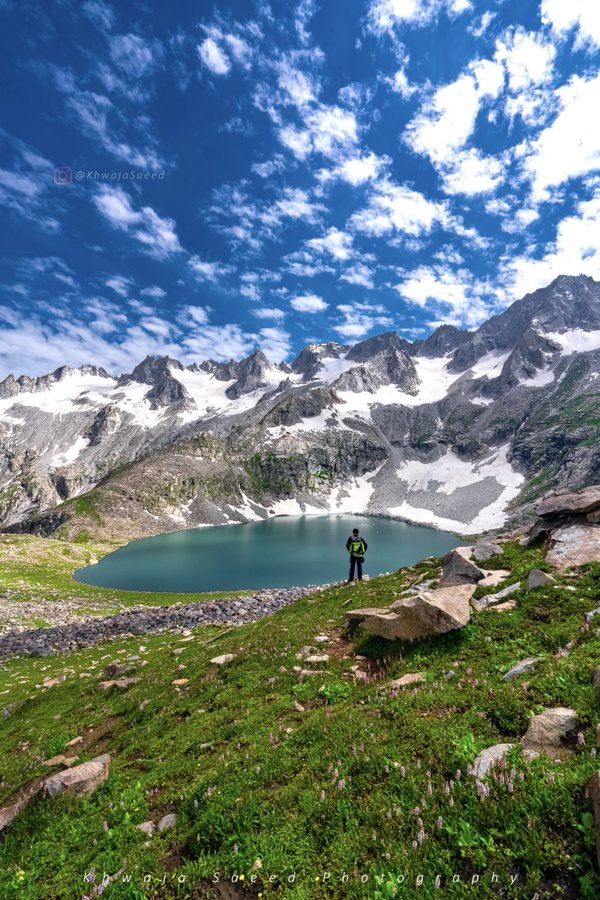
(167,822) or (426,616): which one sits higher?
(426,616)

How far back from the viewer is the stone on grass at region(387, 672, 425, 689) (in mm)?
9586

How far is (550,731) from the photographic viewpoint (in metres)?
6.25

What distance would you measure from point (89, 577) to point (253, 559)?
46.9 m

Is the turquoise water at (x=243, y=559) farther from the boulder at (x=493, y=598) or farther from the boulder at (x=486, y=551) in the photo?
the boulder at (x=493, y=598)

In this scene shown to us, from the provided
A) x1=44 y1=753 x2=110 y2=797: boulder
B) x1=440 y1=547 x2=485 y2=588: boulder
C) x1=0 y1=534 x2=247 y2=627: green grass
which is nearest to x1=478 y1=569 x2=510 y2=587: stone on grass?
x1=440 y1=547 x2=485 y2=588: boulder

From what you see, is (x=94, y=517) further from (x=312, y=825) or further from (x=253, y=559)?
(x=312, y=825)

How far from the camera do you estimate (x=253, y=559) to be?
12531cm

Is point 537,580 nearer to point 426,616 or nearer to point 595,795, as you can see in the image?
point 426,616

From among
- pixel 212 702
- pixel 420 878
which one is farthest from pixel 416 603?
pixel 420 878

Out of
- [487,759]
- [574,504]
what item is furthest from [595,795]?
[574,504]

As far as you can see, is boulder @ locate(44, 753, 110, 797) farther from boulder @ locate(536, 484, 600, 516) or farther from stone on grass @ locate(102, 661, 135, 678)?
boulder @ locate(536, 484, 600, 516)

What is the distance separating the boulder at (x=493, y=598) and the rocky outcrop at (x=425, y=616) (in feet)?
1.49

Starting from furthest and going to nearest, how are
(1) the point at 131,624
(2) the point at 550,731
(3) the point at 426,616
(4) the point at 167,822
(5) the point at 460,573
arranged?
(1) the point at 131,624 < (5) the point at 460,573 < (3) the point at 426,616 < (4) the point at 167,822 < (2) the point at 550,731

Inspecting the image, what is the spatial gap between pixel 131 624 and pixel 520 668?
137 feet
